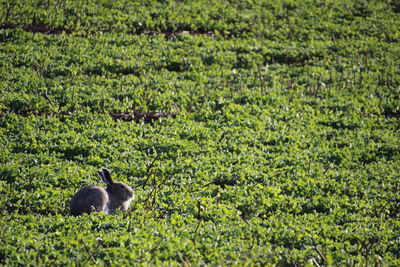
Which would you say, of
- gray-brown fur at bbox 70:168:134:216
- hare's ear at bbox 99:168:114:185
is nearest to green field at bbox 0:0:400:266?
gray-brown fur at bbox 70:168:134:216

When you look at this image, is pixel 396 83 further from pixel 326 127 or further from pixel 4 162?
pixel 4 162

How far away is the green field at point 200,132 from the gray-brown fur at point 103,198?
0.18 m

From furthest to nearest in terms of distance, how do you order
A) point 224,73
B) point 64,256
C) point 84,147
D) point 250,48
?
point 250,48, point 224,73, point 84,147, point 64,256

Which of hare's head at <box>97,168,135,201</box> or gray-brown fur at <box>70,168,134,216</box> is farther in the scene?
hare's head at <box>97,168,135,201</box>

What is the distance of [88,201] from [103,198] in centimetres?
26

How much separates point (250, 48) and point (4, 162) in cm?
1015

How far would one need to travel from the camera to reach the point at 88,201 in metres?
7.80

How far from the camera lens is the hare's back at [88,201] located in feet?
25.6

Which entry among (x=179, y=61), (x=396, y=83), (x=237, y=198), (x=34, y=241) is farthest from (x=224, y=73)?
(x=34, y=241)

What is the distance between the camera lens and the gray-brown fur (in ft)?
25.6

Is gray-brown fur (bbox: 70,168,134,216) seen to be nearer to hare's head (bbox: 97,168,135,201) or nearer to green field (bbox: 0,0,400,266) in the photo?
hare's head (bbox: 97,168,135,201)

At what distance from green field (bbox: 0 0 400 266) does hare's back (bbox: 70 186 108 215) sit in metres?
0.20

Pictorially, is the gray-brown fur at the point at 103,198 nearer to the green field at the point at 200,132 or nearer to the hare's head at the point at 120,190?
the hare's head at the point at 120,190

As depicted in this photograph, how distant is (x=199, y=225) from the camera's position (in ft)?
25.3
